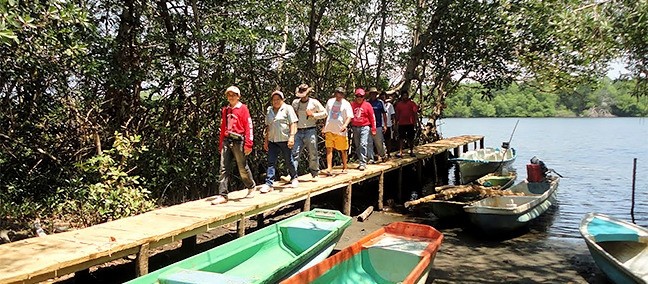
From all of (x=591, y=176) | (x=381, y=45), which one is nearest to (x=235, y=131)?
(x=381, y=45)

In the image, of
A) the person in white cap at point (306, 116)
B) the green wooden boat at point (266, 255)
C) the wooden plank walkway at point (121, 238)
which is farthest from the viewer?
the person in white cap at point (306, 116)

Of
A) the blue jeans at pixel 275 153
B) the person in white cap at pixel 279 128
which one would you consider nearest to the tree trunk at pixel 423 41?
the person in white cap at pixel 279 128

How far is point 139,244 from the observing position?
5.14m

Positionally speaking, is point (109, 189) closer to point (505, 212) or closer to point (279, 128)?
point (279, 128)

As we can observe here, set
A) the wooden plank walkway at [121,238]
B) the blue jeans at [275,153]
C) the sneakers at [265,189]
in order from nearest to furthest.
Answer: the wooden plank walkway at [121,238]
the blue jeans at [275,153]
the sneakers at [265,189]

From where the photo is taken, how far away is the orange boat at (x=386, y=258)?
517 cm

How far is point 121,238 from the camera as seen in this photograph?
5.17 m

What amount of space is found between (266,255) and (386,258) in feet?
4.86

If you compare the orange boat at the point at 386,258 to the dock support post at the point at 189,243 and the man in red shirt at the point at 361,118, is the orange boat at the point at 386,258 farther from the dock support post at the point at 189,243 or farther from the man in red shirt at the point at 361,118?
the man in red shirt at the point at 361,118

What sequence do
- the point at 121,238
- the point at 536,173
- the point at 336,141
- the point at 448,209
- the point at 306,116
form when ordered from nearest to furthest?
the point at 121,238
the point at 306,116
the point at 336,141
the point at 448,209
the point at 536,173

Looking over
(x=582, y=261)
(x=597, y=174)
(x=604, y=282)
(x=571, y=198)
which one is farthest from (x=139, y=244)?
(x=597, y=174)

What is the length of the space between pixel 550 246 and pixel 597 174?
13275 mm

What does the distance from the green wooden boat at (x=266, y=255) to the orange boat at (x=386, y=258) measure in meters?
0.37

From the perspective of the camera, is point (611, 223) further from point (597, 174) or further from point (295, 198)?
point (597, 174)
